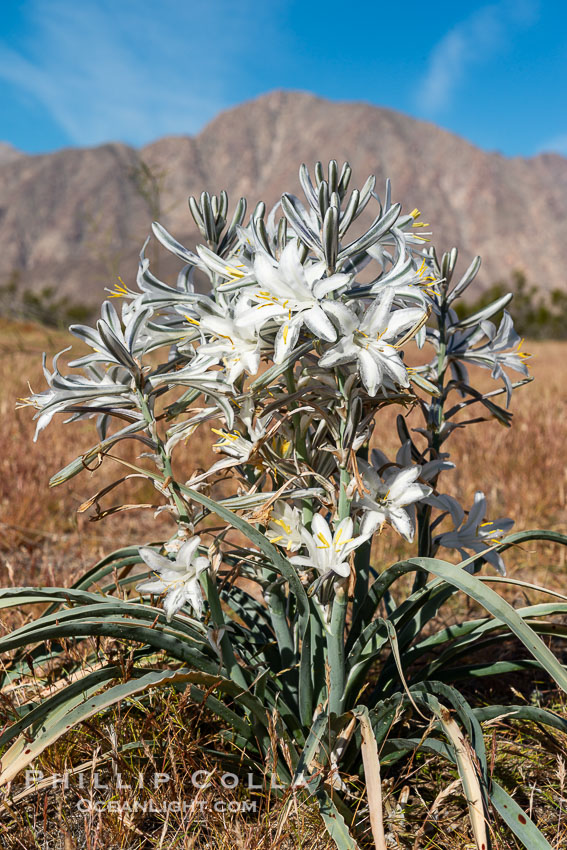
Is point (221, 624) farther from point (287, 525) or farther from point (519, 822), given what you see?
point (519, 822)

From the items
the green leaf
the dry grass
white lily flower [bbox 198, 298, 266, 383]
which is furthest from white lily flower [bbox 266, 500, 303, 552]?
the green leaf

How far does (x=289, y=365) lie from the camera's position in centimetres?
118

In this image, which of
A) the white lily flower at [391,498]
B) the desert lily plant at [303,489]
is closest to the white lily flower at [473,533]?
the desert lily plant at [303,489]

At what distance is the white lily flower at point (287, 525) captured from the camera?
1.39 meters

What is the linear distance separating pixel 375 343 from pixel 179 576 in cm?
63

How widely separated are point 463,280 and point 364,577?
82cm

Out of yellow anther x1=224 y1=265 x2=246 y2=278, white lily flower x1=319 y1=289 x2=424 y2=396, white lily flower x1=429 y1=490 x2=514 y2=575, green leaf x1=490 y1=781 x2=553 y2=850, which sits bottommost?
green leaf x1=490 y1=781 x2=553 y2=850

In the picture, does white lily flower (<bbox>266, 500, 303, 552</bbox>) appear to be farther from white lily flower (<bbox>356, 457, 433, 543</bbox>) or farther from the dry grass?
the dry grass

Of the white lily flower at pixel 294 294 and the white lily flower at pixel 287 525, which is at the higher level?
the white lily flower at pixel 294 294

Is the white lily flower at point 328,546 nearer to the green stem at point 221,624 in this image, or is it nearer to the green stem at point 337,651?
the green stem at point 337,651

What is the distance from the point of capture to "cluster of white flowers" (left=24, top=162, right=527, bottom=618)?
3.70ft

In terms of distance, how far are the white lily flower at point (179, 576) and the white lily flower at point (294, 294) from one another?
443 millimetres

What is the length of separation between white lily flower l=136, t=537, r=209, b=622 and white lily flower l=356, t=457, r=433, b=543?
35 centimetres

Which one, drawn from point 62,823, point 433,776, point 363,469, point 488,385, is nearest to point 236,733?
point 62,823
